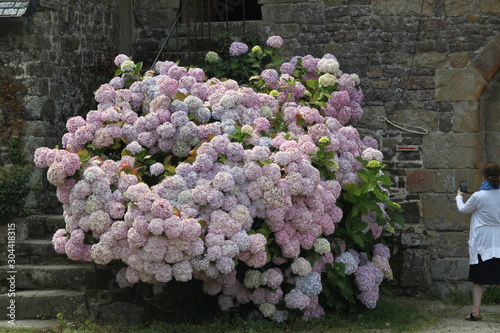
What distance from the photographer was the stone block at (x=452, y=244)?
29.4 feet

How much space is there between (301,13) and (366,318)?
360 centimetres

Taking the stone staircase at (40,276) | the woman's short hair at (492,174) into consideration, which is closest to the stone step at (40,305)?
the stone staircase at (40,276)

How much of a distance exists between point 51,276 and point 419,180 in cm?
401

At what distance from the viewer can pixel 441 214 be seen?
29.5 feet

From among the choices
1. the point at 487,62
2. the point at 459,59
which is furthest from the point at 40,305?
the point at 487,62

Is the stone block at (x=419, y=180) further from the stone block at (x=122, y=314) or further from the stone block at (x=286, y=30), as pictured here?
the stone block at (x=122, y=314)

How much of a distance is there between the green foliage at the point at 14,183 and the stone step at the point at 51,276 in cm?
75

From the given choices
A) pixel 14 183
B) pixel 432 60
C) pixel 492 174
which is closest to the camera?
pixel 492 174

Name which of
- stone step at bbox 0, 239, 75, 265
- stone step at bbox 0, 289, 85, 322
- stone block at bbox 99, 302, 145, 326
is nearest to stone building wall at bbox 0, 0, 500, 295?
stone step at bbox 0, 239, 75, 265

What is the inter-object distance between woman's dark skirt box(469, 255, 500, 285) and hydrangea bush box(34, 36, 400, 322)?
0.82 metres

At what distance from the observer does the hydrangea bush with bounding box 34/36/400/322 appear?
21.5 feet

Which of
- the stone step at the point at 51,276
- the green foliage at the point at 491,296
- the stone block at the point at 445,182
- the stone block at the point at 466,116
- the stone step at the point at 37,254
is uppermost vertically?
the stone block at the point at 466,116

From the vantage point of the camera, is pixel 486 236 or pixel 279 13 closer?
pixel 486 236

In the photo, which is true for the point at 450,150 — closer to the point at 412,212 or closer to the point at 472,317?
the point at 412,212
